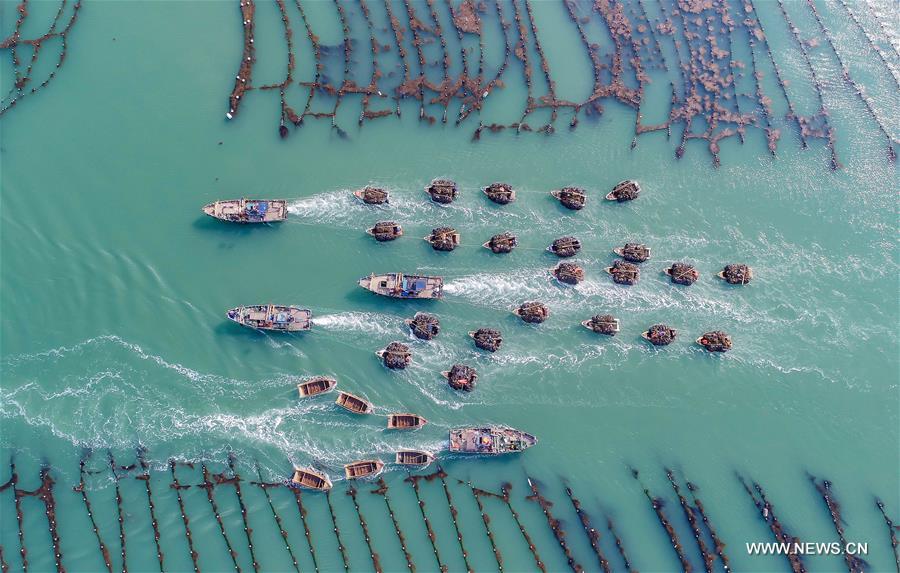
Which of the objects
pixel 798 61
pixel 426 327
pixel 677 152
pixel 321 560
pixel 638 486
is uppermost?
pixel 798 61

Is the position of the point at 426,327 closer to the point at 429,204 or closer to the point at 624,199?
the point at 429,204

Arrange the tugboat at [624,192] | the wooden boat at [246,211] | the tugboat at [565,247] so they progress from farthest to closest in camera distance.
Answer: the tugboat at [624,192] < the tugboat at [565,247] < the wooden boat at [246,211]

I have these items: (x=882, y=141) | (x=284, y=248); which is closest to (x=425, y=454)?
(x=284, y=248)

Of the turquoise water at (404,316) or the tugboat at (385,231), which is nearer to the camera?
the turquoise water at (404,316)

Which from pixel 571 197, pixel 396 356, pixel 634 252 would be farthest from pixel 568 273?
pixel 396 356

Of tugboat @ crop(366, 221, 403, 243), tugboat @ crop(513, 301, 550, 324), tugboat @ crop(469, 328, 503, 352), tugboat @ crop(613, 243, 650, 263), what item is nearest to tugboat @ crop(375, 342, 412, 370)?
tugboat @ crop(469, 328, 503, 352)

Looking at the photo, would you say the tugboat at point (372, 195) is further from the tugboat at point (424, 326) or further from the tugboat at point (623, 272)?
the tugboat at point (623, 272)

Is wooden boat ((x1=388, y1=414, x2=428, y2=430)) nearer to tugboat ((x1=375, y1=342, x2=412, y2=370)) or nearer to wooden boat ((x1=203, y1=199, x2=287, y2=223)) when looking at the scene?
tugboat ((x1=375, y1=342, x2=412, y2=370))

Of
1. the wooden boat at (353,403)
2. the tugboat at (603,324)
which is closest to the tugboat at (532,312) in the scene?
the tugboat at (603,324)
